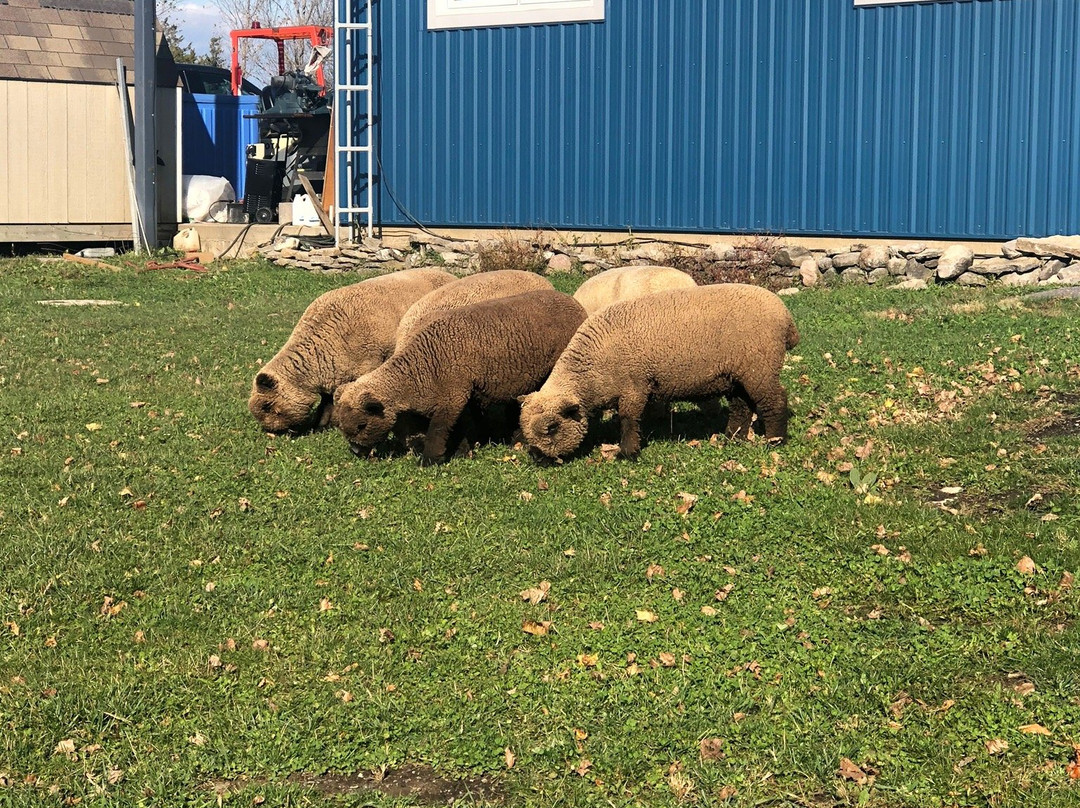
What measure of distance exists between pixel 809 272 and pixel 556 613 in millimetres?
11439

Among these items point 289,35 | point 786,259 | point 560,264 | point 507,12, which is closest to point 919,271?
point 786,259

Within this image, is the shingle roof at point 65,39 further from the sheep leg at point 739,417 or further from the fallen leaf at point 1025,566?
the fallen leaf at point 1025,566

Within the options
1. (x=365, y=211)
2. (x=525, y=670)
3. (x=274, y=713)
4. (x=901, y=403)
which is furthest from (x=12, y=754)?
(x=365, y=211)

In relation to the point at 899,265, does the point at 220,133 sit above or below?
above

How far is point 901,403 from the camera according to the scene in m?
10.3

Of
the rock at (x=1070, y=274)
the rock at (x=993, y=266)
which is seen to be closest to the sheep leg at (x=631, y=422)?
the rock at (x=1070, y=274)

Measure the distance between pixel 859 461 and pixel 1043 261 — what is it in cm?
855

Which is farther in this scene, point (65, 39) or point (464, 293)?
point (65, 39)

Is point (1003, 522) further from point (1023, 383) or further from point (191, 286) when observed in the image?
point (191, 286)

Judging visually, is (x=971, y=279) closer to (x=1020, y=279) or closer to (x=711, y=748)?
(x=1020, y=279)

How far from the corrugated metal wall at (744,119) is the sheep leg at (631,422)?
9.31 m

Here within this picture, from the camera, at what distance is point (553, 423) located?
28.7 feet

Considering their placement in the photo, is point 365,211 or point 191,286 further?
point 365,211

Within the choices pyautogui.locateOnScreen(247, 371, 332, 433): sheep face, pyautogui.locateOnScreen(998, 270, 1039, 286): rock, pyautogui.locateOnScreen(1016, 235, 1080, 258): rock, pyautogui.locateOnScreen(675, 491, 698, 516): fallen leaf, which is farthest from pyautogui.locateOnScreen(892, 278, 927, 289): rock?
pyautogui.locateOnScreen(675, 491, 698, 516): fallen leaf
